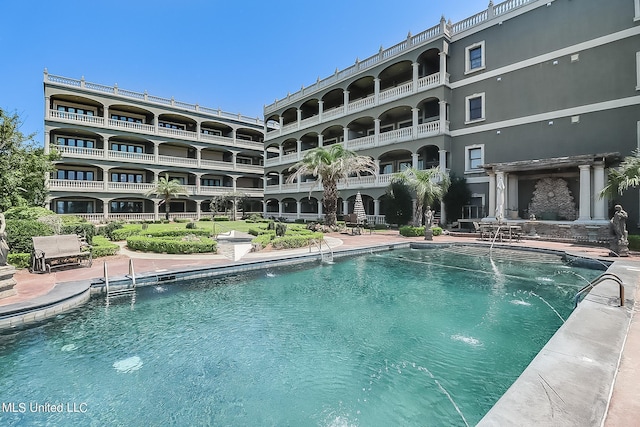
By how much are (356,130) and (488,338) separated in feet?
98.2

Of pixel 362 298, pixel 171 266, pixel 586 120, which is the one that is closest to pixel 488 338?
pixel 362 298

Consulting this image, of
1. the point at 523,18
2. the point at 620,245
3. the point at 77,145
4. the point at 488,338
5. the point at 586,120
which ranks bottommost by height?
the point at 488,338

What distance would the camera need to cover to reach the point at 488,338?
18.9 feet

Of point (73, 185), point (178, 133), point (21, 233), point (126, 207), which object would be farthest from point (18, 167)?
point (178, 133)

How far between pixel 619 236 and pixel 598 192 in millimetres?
5783

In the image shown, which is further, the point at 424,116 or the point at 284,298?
the point at 424,116

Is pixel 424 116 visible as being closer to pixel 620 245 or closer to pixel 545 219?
pixel 545 219

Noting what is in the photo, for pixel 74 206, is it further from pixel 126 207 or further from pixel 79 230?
pixel 79 230

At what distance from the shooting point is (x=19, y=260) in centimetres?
965

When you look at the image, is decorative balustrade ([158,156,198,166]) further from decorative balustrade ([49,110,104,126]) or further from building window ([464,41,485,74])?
building window ([464,41,485,74])

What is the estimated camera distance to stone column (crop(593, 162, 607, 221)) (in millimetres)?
16516

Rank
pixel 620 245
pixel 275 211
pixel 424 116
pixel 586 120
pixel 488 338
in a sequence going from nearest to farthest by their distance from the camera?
pixel 488 338 < pixel 620 245 < pixel 586 120 < pixel 424 116 < pixel 275 211

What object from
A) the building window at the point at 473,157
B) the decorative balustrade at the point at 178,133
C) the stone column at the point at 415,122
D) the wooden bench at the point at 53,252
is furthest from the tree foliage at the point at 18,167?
the building window at the point at 473,157

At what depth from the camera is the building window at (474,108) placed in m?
23.6
